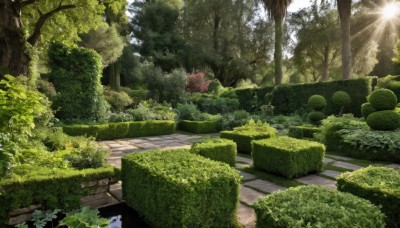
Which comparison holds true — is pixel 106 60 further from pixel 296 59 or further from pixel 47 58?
pixel 296 59

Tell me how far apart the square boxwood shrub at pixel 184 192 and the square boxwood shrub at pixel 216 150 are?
155 cm

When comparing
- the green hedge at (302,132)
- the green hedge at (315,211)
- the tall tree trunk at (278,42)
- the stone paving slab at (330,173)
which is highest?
the tall tree trunk at (278,42)

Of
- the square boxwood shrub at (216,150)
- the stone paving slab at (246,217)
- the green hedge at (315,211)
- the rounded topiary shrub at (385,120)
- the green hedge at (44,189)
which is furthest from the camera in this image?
the rounded topiary shrub at (385,120)

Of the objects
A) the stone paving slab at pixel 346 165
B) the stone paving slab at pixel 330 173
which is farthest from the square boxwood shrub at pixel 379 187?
the stone paving slab at pixel 346 165

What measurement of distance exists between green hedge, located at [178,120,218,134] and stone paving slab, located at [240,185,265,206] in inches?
280

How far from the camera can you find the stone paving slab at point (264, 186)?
4574 millimetres

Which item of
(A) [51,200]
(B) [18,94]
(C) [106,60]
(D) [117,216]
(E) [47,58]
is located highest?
(C) [106,60]

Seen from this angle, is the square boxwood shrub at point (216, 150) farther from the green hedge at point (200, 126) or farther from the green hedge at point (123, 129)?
the green hedge at point (200, 126)

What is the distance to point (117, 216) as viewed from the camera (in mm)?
3598

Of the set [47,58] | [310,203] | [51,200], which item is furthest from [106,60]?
[310,203]

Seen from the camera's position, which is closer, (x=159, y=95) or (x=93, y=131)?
(x=93, y=131)

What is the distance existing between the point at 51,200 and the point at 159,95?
13364 millimetres

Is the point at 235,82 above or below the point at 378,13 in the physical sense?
below

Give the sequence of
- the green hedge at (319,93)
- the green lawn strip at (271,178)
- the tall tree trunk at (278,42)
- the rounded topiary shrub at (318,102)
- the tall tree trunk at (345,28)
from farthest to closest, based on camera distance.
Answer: the tall tree trunk at (278,42)
the tall tree trunk at (345,28)
the rounded topiary shrub at (318,102)
the green hedge at (319,93)
the green lawn strip at (271,178)
